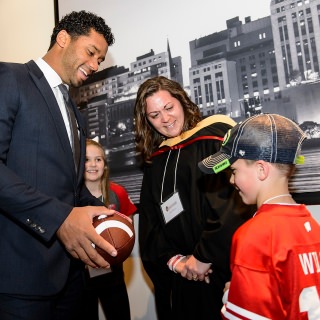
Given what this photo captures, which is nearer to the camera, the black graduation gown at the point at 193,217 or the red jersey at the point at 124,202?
the black graduation gown at the point at 193,217

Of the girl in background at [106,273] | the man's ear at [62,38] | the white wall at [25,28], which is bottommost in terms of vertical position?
the girl in background at [106,273]

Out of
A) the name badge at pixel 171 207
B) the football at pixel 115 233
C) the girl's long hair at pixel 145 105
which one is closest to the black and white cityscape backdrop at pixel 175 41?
the girl's long hair at pixel 145 105

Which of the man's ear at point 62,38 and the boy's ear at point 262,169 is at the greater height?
the man's ear at point 62,38

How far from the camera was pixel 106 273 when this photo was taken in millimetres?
2281

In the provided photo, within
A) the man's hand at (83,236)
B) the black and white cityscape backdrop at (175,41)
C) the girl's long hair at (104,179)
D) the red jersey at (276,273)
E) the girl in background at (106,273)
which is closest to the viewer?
the red jersey at (276,273)

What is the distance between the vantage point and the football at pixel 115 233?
129 cm

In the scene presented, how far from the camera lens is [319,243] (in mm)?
1129

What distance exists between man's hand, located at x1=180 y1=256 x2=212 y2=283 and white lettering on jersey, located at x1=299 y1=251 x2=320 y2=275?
591mm

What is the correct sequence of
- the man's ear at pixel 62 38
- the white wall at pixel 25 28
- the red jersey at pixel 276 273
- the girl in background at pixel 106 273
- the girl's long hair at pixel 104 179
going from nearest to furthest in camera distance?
the red jersey at pixel 276 273
the man's ear at pixel 62 38
the girl in background at pixel 106 273
the girl's long hair at pixel 104 179
the white wall at pixel 25 28

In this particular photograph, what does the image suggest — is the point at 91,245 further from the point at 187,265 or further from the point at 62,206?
the point at 187,265

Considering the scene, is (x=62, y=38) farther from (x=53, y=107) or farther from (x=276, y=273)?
(x=276, y=273)

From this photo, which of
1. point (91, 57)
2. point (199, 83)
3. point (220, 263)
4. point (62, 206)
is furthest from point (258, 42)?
point (62, 206)

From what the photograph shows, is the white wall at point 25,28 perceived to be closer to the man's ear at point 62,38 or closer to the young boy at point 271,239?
the man's ear at point 62,38

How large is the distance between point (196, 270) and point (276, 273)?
24.0 inches
